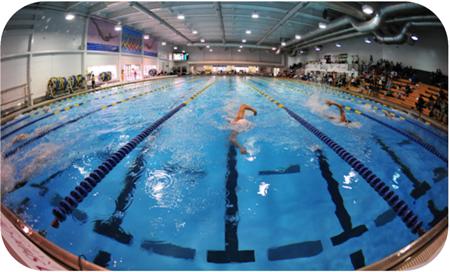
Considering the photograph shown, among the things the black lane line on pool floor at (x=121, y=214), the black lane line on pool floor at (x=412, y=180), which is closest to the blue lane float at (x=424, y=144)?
the black lane line on pool floor at (x=412, y=180)

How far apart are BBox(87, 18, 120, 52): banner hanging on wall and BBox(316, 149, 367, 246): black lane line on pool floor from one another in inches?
130

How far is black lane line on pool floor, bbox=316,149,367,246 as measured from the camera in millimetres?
1732

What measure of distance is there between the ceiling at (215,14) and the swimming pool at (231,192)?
174 centimetres

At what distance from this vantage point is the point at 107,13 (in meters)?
2.75

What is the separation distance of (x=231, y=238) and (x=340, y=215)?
1.05 m

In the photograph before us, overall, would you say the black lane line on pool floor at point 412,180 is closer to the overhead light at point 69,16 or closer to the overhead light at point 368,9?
the overhead light at point 368,9

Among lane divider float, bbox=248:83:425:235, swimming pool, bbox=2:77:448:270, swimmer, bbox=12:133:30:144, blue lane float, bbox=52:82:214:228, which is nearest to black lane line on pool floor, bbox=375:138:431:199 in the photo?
swimming pool, bbox=2:77:448:270

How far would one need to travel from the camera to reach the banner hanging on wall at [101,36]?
8.54 ft

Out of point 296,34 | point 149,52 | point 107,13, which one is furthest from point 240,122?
point 296,34

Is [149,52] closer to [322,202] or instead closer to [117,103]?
[117,103]

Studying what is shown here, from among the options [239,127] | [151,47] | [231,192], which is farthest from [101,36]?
[151,47]

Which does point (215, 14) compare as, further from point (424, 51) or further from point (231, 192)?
point (231, 192)

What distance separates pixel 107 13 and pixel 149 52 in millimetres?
5221

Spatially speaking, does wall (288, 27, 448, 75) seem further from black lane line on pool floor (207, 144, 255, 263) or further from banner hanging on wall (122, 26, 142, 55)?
banner hanging on wall (122, 26, 142, 55)
